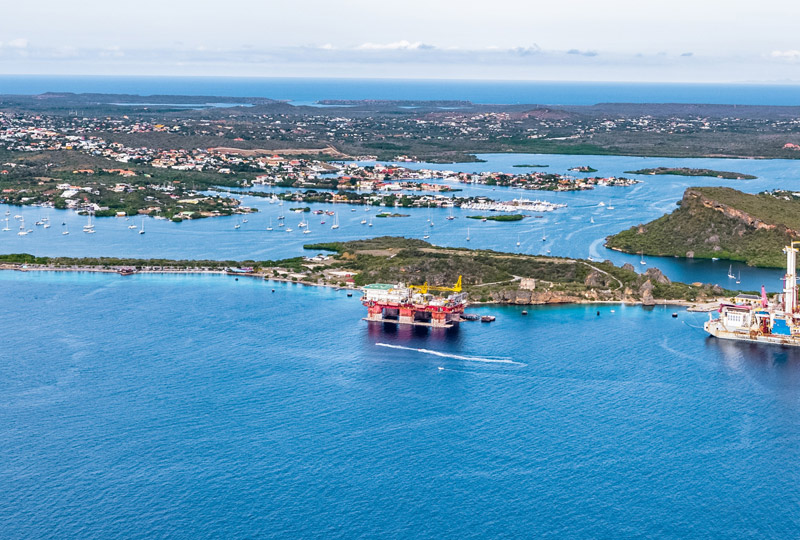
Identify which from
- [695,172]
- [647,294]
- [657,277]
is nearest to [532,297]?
[647,294]

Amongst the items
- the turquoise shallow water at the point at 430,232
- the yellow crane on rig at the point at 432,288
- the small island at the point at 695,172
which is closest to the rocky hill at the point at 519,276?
the yellow crane on rig at the point at 432,288

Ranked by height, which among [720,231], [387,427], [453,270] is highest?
[720,231]

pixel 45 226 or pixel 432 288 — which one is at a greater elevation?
pixel 432 288

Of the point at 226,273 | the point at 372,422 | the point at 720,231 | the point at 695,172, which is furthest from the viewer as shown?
the point at 695,172

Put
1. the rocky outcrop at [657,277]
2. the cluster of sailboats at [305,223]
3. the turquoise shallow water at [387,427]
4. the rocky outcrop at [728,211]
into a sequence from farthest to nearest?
1. the cluster of sailboats at [305,223]
2. the rocky outcrop at [728,211]
3. the rocky outcrop at [657,277]
4. the turquoise shallow water at [387,427]

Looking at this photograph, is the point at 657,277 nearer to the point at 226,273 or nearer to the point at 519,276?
the point at 519,276

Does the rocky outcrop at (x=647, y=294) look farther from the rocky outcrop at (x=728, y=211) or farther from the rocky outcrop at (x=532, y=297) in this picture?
the rocky outcrop at (x=728, y=211)
